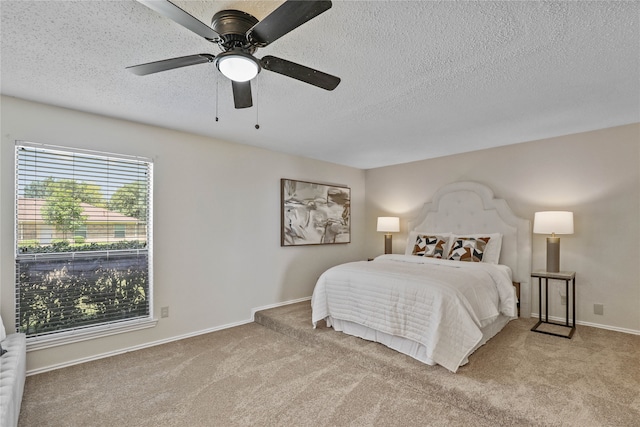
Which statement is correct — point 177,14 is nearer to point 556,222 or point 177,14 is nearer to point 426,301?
point 426,301

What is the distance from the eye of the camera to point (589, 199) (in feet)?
11.5

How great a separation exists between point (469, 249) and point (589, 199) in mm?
1339

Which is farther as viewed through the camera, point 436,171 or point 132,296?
point 436,171

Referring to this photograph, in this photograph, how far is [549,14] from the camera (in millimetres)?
1565

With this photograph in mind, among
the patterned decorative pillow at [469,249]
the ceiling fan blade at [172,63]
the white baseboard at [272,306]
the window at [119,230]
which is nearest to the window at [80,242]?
the window at [119,230]

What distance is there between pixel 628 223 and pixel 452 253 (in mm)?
1728

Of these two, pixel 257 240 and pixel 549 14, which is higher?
pixel 549 14

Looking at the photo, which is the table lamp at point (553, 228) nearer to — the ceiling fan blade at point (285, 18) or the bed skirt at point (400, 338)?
the bed skirt at point (400, 338)

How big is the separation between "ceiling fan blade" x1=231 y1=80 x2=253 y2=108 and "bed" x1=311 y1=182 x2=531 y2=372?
198 centimetres

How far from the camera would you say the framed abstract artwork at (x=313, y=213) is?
14.8 ft

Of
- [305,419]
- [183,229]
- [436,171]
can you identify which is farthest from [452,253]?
[183,229]

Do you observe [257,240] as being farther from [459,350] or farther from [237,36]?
[237,36]

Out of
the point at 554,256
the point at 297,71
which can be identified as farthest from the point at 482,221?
the point at 297,71

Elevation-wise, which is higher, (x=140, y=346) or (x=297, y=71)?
(x=297, y=71)
